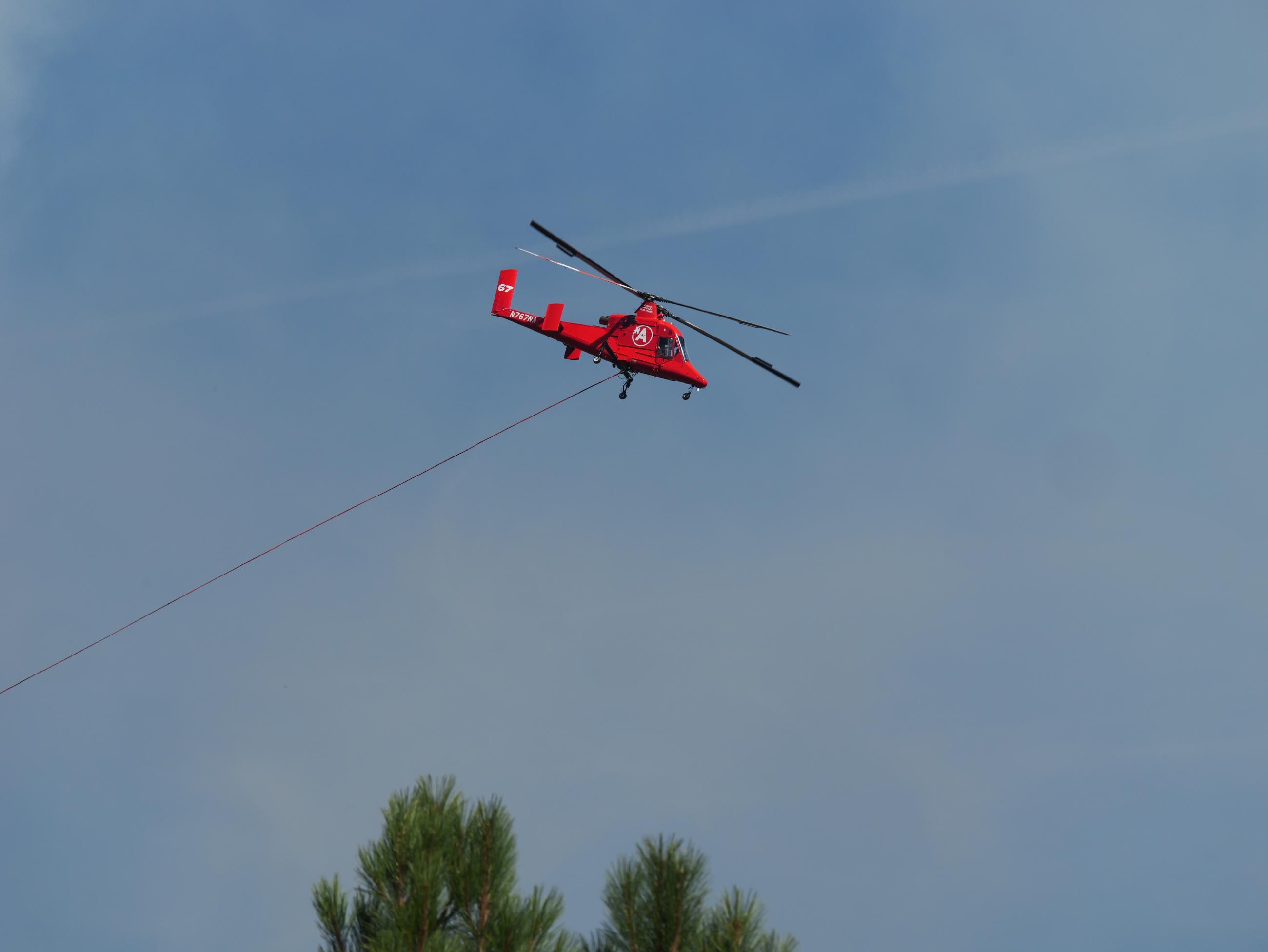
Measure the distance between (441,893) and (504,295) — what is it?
106ft

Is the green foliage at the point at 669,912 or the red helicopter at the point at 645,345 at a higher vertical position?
the red helicopter at the point at 645,345

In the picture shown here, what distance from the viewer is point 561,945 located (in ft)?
68.5

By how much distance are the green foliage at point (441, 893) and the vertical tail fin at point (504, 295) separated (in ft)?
100

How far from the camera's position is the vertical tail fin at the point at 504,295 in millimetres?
50875

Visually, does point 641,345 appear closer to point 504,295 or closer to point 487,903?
point 504,295

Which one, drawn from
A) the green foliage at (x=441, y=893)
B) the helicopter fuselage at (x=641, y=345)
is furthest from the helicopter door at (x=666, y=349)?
the green foliage at (x=441, y=893)

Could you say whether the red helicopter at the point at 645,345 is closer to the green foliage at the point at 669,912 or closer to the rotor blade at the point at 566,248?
the rotor blade at the point at 566,248

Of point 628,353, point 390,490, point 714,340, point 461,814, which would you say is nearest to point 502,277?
point 628,353

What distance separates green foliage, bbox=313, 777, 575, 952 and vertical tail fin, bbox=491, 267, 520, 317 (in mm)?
30598

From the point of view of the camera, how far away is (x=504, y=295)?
51.0 m

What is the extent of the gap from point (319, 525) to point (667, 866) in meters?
18.5

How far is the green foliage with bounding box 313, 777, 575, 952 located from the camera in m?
21.0

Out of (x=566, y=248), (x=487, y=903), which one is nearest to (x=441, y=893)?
(x=487, y=903)

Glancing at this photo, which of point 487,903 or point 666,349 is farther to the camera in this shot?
point 666,349
